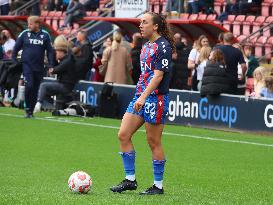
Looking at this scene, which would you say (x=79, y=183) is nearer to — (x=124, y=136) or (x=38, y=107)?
(x=124, y=136)

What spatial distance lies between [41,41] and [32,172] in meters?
8.56

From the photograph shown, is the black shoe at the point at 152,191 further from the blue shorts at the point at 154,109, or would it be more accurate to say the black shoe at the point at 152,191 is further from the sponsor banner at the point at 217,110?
the sponsor banner at the point at 217,110

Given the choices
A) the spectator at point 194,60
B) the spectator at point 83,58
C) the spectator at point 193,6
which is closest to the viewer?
the spectator at point 194,60

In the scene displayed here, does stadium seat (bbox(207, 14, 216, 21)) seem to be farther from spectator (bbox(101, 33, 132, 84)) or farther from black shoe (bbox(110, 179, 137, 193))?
black shoe (bbox(110, 179, 137, 193))

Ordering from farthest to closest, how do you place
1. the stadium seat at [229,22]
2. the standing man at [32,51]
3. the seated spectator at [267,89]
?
1. the stadium seat at [229,22]
2. the standing man at [32,51]
3. the seated spectator at [267,89]

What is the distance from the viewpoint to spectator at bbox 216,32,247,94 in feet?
66.1

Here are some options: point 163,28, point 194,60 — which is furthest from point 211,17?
point 163,28

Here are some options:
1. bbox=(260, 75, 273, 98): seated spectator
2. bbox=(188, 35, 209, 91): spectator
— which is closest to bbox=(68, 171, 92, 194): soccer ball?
bbox=(260, 75, 273, 98): seated spectator

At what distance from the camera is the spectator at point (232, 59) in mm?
20141

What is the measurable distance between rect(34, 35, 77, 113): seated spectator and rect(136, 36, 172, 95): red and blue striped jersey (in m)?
11.8

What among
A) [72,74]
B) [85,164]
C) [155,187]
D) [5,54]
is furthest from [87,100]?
[155,187]

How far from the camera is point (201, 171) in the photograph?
43.6 feet

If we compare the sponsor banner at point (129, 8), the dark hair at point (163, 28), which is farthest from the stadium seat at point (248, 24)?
the dark hair at point (163, 28)

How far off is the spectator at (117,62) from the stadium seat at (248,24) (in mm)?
5111
